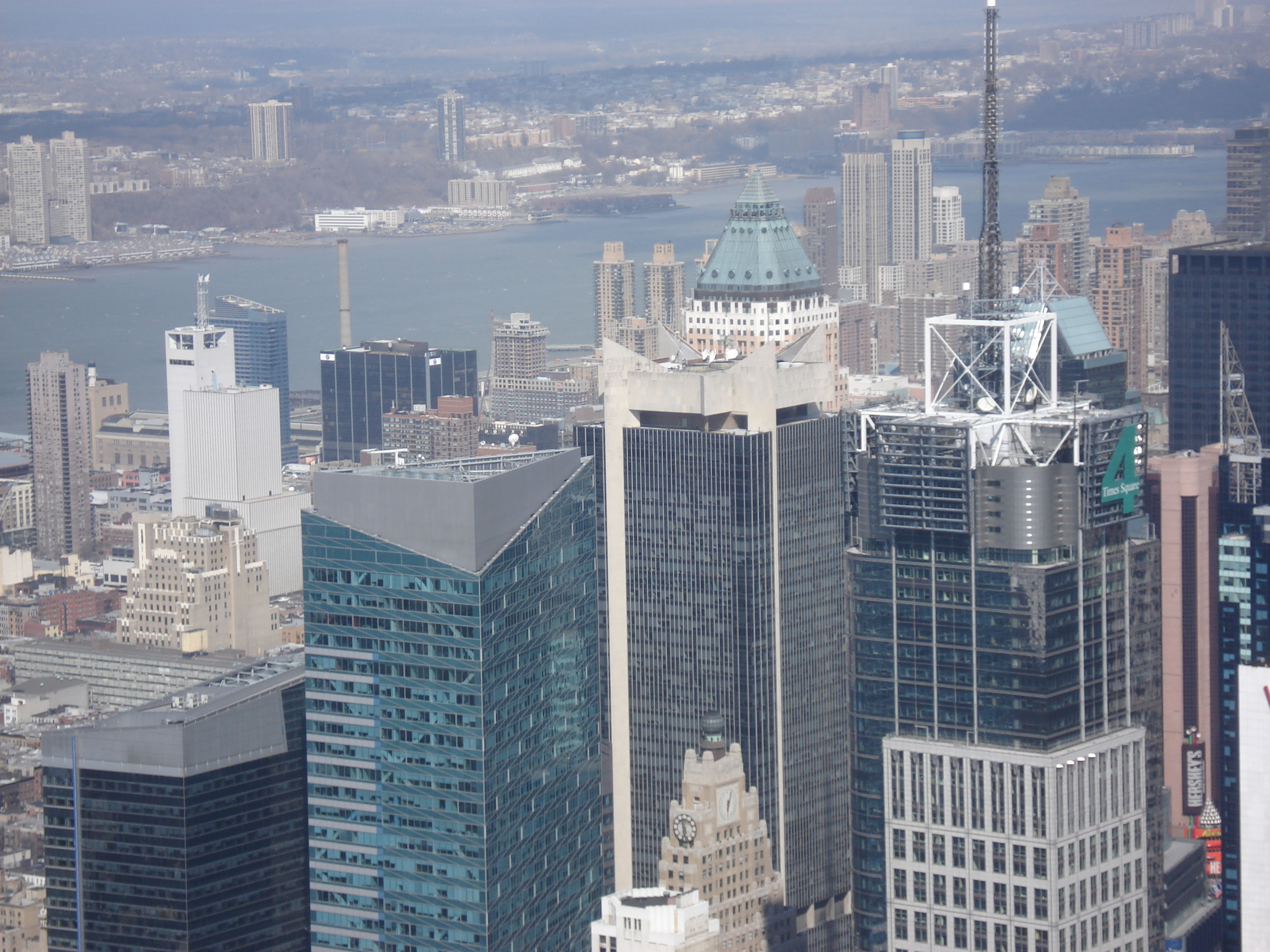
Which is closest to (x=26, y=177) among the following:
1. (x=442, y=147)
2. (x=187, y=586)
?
(x=442, y=147)

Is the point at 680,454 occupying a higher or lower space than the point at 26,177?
lower

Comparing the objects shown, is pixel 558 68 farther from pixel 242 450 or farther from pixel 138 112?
pixel 242 450

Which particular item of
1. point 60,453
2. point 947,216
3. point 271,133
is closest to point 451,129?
point 271,133

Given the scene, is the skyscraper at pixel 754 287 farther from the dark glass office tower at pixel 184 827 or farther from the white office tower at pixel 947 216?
the white office tower at pixel 947 216

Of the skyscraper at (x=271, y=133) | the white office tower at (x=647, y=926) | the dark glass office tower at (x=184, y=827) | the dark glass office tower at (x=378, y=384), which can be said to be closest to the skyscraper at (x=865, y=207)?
the dark glass office tower at (x=378, y=384)

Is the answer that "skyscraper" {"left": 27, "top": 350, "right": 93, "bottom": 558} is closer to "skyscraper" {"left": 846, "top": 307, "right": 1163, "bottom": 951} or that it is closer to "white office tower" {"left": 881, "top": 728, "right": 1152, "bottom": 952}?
"skyscraper" {"left": 846, "top": 307, "right": 1163, "bottom": 951}

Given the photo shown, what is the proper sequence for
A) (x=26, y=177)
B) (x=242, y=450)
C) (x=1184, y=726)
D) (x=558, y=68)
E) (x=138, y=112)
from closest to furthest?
(x=1184, y=726) < (x=242, y=450) < (x=26, y=177) < (x=138, y=112) < (x=558, y=68)
